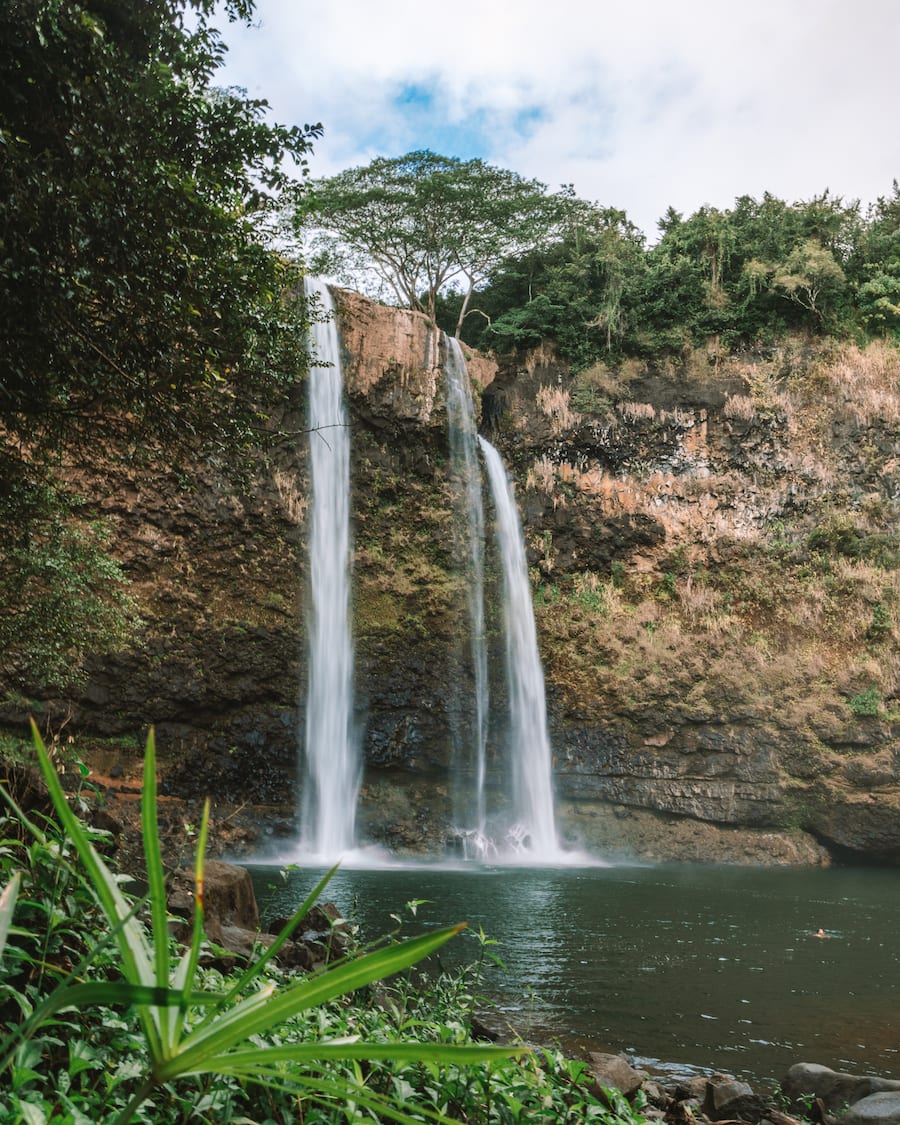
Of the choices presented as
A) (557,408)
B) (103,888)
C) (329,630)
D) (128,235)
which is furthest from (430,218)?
(103,888)

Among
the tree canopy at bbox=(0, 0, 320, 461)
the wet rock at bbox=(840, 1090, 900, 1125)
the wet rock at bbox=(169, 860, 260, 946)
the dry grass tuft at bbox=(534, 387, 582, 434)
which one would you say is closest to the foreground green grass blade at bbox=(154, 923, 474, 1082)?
the wet rock at bbox=(840, 1090, 900, 1125)

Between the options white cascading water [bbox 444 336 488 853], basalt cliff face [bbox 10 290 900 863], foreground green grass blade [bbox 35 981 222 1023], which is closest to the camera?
foreground green grass blade [bbox 35 981 222 1023]

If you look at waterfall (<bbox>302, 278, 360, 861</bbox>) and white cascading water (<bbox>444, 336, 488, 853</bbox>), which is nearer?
waterfall (<bbox>302, 278, 360, 861</bbox>)

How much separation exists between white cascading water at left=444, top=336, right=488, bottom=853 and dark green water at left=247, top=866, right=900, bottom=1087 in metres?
4.86

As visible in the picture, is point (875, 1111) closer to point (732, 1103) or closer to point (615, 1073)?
point (732, 1103)

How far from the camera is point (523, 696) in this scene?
63.6 feet

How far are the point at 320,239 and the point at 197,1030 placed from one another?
90.2ft

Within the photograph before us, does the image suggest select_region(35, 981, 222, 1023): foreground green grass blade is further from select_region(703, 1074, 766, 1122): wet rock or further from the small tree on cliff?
the small tree on cliff

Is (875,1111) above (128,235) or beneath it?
beneath

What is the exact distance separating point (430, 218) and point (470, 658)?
1427cm

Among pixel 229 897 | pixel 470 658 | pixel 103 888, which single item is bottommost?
pixel 229 897

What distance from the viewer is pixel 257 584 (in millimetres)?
18562

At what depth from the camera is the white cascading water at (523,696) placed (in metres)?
18.1

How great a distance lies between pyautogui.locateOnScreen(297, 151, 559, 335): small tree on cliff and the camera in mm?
24578
